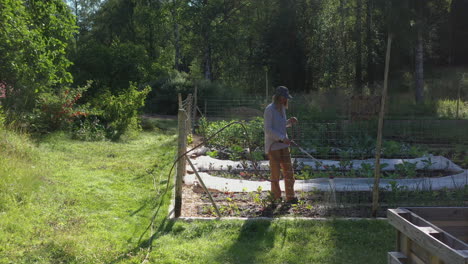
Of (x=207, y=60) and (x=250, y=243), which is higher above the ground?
(x=207, y=60)

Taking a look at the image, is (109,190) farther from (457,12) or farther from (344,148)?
(457,12)

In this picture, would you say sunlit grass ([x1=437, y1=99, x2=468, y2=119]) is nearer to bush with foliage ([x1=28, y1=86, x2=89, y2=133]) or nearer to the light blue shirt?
the light blue shirt

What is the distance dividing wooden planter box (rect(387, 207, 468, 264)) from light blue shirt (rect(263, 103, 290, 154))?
9.76 ft

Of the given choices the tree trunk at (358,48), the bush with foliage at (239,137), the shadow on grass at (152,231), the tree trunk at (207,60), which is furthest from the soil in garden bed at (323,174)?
the tree trunk at (207,60)

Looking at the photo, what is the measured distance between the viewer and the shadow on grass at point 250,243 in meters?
4.66

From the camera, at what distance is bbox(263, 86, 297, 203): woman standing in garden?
6.30 meters

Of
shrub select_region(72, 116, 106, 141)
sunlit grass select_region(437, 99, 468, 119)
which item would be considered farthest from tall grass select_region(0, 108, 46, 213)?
sunlit grass select_region(437, 99, 468, 119)

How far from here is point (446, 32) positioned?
98.7 feet

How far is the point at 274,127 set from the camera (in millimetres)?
6336

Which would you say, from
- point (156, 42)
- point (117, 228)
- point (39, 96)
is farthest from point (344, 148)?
point (156, 42)

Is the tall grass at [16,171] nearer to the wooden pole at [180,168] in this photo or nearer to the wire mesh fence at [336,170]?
the wooden pole at [180,168]

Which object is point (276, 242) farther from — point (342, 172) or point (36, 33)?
point (36, 33)

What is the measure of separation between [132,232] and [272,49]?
25153 millimetres

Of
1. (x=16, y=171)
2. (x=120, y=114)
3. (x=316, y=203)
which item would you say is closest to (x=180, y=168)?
(x=316, y=203)
